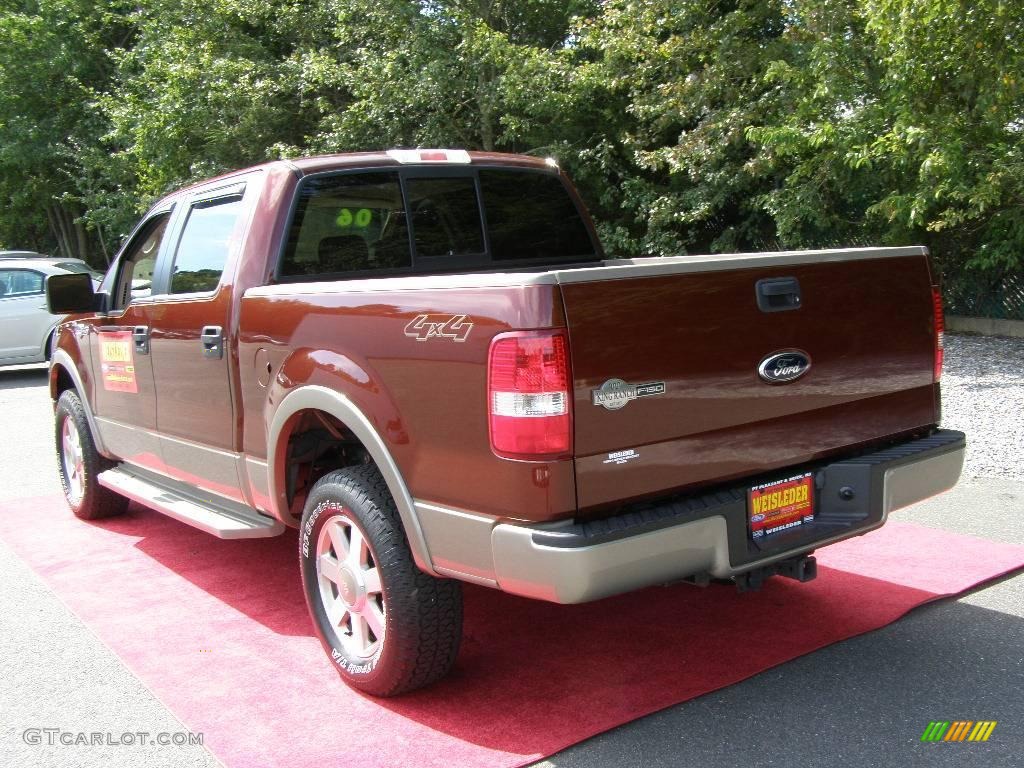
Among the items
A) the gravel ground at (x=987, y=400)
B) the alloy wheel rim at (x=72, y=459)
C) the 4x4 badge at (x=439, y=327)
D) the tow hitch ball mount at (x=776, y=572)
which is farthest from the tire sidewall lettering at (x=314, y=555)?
the gravel ground at (x=987, y=400)

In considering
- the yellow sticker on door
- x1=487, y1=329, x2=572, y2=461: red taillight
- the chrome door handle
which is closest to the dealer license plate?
x1=487, y1=329, x2=572, y2=461: red taillight

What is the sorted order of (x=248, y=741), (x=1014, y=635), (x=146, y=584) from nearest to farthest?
(x=248, y=741) < (x=1014, y=635) < (x=146, y=584)

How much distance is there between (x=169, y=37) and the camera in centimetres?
→ 1845

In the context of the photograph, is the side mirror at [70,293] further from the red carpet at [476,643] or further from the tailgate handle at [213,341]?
the tailgate handle at [213,341]

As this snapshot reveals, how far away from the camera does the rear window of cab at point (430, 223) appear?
4.24 metres

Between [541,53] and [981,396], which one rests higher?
[541,53]

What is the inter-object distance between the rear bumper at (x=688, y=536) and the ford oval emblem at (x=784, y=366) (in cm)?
35

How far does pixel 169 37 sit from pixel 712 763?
61.4 ft

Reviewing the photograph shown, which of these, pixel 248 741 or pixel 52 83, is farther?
pixel 52 83

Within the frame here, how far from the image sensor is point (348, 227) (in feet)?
14.2

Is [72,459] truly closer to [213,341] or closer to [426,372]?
[213,341]

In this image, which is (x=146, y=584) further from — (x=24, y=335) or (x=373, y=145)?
(x=373, y=145)

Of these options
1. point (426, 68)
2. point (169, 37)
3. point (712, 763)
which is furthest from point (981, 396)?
point (169, 37)

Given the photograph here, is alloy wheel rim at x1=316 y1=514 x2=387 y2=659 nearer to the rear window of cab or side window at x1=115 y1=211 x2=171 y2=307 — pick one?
the rear window of cab
